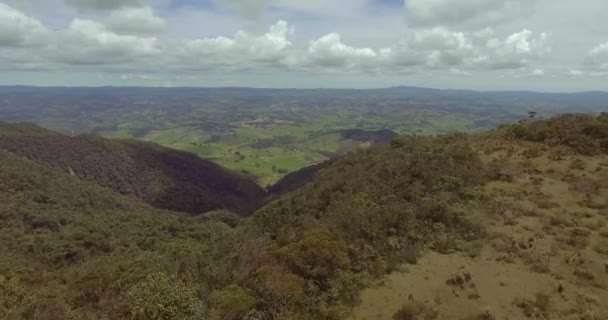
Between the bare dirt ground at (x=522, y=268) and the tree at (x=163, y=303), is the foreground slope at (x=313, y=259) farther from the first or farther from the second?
the bare dirt ground at (x=522, y=268)

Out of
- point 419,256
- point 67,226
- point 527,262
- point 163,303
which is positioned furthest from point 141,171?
point 527,262

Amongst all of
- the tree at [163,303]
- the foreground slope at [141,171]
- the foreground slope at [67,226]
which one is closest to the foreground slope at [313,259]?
the tree at [163,303]

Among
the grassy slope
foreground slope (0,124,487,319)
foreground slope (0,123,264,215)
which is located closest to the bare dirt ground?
the grassy slope

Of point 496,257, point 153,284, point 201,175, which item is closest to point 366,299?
point 496,257

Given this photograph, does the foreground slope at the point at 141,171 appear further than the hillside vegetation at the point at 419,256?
Yes

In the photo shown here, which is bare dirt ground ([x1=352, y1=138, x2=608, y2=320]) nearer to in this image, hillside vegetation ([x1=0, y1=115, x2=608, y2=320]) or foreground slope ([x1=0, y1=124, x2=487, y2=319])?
hillside vegetation ([x1=0, y1=115, x2=608, y2=320])

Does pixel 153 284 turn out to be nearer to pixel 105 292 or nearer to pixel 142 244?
pixel 105 292
